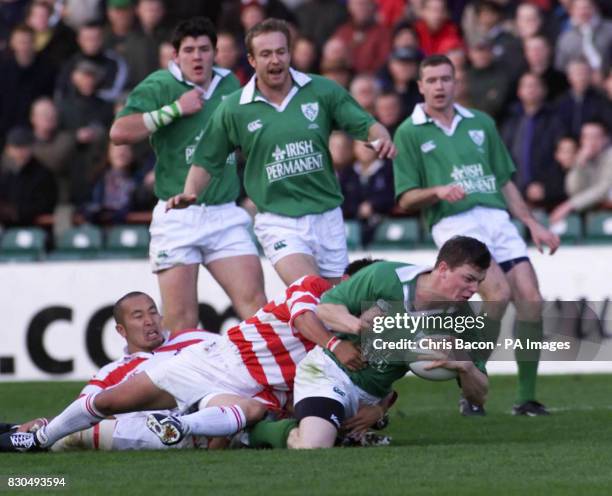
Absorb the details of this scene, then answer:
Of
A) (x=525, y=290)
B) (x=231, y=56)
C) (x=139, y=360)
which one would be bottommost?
(x=139, y=360)

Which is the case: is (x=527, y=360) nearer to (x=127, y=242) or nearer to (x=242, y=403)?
(x=242, y=403)

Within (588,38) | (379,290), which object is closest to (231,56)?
(588,38)

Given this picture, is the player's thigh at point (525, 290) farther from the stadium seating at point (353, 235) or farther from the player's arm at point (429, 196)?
the stadium seating at point (353, 235)

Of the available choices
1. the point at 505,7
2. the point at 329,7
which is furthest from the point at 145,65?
the point at 505,7

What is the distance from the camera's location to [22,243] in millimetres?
16172

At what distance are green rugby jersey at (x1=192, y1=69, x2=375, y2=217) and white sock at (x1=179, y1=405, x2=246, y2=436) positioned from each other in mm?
1980

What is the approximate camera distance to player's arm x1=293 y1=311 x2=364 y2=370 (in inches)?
326

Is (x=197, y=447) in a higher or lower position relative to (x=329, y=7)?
lower

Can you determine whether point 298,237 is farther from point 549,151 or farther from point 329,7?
point 329,7

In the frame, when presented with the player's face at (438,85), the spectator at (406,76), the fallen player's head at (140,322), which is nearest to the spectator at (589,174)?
the spectator at (406,76)

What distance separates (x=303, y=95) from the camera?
10.2 meters

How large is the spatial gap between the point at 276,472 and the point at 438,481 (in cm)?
82

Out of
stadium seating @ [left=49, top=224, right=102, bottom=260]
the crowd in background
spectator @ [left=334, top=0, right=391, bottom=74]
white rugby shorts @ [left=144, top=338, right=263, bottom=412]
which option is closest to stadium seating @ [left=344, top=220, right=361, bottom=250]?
the crowd in background

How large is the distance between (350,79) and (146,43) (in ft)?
8.23
